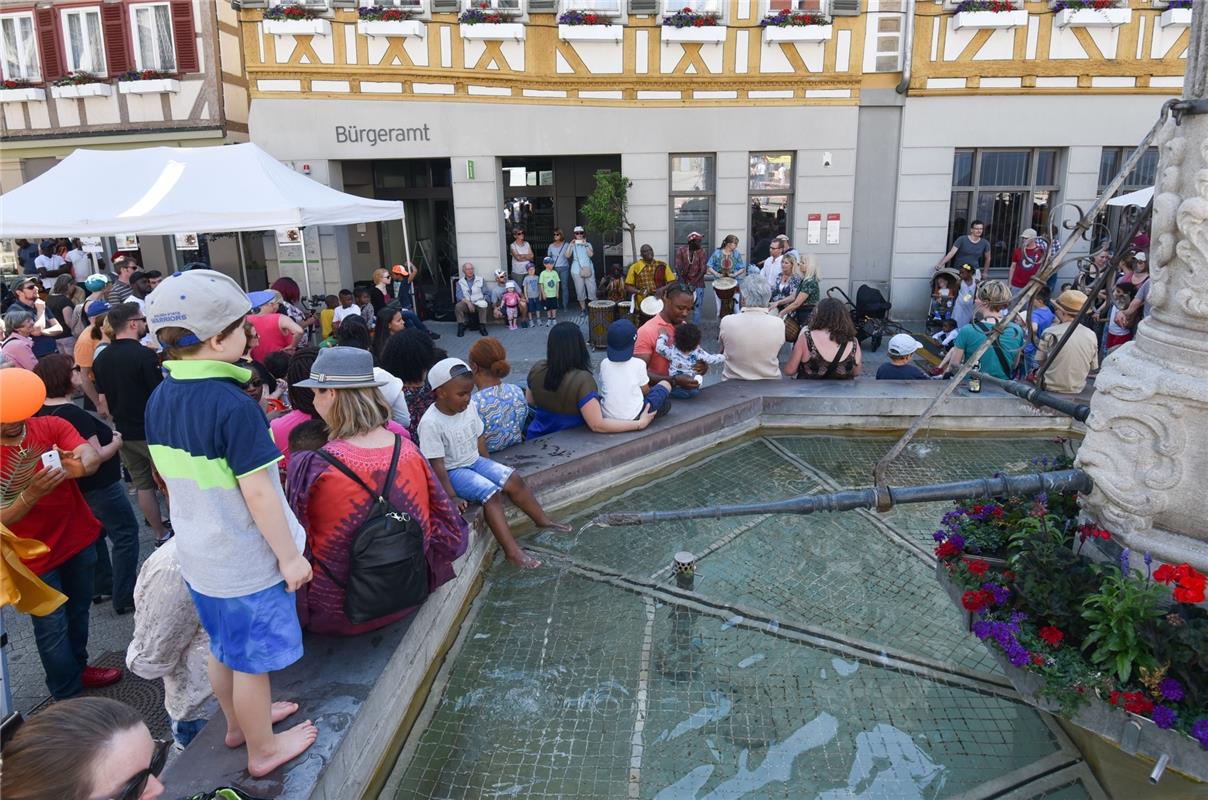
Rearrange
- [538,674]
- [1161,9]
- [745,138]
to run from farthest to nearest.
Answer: [745,138]
[1161,9]
[538,674]

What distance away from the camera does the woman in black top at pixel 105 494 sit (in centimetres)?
434

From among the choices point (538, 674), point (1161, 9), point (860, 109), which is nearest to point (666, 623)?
point (538, 674)

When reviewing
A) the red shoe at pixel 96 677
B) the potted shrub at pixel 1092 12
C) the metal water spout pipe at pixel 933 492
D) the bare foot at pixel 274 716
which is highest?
the potted shrub at pixel 1092 12

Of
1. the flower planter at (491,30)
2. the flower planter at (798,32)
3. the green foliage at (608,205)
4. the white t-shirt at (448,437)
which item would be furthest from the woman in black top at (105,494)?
the flower planter at (798,32)

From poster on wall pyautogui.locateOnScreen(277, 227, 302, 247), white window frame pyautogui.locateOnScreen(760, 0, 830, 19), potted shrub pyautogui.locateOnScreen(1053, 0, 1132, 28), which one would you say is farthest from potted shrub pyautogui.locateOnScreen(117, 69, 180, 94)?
potted shrub pyautogui.locateOnScreen(1053, 0, 1132, 28)

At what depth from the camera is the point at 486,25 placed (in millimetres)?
13586

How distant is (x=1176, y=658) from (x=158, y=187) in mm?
8513

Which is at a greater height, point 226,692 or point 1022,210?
point 1022,210

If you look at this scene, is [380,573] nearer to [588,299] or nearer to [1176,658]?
[1176,658]

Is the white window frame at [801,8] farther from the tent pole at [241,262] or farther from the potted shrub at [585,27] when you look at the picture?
Result: the tent pole at [241,262]

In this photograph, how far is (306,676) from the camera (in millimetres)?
3002

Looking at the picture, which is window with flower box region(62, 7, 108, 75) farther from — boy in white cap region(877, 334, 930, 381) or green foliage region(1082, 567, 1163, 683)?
green foliage region(1082, 567, 1163, 683)

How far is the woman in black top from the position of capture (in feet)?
14.2

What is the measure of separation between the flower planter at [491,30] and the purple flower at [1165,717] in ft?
45.1
